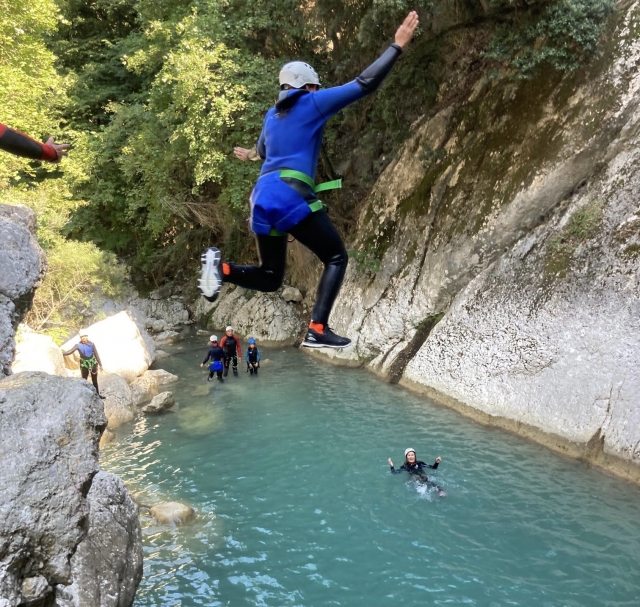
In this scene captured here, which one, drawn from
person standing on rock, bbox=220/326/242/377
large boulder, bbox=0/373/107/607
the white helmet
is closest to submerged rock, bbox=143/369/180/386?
person standing on rock, bbox=220/326/242/377

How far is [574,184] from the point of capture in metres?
12.5

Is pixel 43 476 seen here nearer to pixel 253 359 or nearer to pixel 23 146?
pixel 23 146

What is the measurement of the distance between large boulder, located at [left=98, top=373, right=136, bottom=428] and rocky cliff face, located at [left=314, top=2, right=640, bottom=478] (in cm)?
664

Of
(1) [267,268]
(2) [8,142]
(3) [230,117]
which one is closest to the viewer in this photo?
(2) [8,142]

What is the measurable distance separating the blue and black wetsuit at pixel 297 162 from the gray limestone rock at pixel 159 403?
1140 cm

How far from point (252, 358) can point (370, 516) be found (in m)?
8.78

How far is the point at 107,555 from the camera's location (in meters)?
6.00

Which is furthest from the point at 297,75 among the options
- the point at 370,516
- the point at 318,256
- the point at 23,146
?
the point at 370,516

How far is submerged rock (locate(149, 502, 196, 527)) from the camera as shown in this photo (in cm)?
891

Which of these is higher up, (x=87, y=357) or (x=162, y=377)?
(x=87, y=357)

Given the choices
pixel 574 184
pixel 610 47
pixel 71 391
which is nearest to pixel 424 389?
pixel 574 184

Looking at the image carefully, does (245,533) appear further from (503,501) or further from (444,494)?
(503,501)

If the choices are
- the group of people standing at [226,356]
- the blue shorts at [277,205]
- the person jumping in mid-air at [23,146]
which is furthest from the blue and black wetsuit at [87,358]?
the blue shorts at [277,205]

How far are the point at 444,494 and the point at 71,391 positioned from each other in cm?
649
